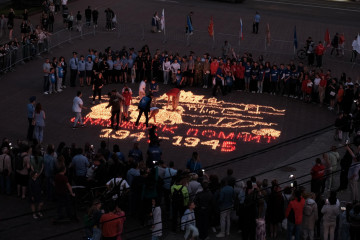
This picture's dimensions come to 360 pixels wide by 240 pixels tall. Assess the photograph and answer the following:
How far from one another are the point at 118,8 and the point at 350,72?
58.6ft

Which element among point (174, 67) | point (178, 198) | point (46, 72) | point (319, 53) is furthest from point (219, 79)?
point (178, 198)

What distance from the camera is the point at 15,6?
50031 mm

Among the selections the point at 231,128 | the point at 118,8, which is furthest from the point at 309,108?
the point at 118,8

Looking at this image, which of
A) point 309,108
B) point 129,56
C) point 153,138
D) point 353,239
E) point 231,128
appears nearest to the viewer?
point 353,239

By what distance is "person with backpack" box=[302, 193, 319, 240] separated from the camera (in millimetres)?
20281


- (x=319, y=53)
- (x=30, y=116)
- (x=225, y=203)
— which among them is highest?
(x=319, y=53)

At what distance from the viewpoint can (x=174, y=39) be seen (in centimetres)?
4341

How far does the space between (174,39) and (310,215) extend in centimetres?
2444

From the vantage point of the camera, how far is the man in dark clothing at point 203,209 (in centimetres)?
2042

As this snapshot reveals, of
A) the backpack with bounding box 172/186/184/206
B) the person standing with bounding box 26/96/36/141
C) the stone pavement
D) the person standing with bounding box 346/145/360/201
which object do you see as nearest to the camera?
the backpack with bounding box 172/186/184/206

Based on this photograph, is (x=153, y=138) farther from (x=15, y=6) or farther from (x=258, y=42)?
(x=15, y=6)

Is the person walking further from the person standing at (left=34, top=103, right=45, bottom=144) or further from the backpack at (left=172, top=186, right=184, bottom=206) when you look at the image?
the person standing at (left=34, top=103, right=45, bottom=144)

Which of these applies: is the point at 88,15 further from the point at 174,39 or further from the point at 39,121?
the point at 39,121

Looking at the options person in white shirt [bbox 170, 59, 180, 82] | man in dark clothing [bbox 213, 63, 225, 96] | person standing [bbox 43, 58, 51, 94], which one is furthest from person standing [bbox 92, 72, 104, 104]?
man in dark clothing [bbox 213, 63, 225, 96]
